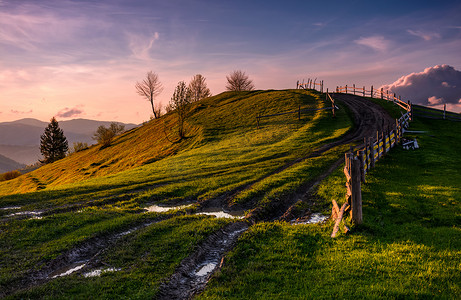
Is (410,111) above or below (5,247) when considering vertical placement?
above

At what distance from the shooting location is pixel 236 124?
197 feet

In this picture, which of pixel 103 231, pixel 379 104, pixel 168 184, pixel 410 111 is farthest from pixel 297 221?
pixel 379 104

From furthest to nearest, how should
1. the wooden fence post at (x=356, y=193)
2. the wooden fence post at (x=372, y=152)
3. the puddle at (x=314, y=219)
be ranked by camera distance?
the wooden fence post at (x=372, y=152), the puddle at (x=314, y=219), the wooden fence post at (x=356, y=193)

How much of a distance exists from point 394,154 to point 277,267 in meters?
24.5

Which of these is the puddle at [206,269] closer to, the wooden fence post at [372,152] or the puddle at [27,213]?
the puddle at [27,213]

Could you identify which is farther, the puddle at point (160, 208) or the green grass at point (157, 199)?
the puddle at point (160, 208)

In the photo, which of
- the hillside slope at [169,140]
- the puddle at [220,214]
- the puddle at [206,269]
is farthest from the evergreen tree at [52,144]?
the puddle at [206,269]

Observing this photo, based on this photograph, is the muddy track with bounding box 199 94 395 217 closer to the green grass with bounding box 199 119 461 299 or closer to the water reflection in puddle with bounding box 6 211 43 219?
the green grass with bounding box 199 119 461 299

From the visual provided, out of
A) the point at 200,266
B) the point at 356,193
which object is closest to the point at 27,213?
the point at 200,266

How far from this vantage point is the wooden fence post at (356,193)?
12.9 meters

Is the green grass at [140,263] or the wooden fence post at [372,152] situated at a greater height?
the wooden fence post at [372,152]

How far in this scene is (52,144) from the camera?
108438 mm

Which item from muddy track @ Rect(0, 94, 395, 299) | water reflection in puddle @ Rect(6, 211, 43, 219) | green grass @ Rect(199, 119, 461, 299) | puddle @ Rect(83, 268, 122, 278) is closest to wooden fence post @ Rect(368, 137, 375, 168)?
muddy track @ Rect(0, 94, 395, 299)

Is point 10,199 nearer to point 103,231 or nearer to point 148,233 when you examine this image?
point 103,231
